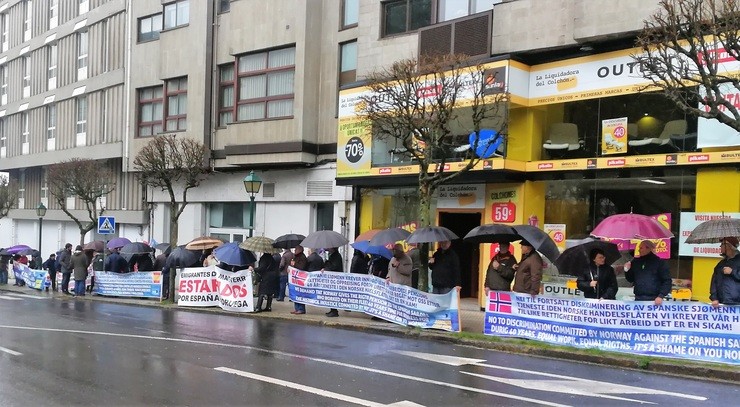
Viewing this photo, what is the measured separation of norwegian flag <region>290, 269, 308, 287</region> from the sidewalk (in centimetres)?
76

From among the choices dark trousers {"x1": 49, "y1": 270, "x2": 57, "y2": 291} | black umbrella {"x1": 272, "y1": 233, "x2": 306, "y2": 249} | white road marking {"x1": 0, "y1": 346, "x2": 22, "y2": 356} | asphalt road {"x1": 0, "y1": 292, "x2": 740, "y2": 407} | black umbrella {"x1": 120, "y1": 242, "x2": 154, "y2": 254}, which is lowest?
dark trousers {"x1": 49, "y1": 270, "x2": 57, "y2": 291}

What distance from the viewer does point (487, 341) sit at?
38.1 feet

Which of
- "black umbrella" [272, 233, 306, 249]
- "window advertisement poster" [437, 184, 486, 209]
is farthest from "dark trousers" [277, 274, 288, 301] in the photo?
"window advertisement poster" [437, 184, 486, 209]

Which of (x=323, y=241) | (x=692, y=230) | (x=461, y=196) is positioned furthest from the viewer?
(x=461, y=196)

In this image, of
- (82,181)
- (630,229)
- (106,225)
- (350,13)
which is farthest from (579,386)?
(82,181)

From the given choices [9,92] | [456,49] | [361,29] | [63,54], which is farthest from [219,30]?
[9,92]

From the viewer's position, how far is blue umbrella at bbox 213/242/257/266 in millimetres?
16797

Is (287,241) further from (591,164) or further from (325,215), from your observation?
(591,164)

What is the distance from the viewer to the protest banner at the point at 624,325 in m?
9.58

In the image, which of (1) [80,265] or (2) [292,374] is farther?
(1) [80,265]

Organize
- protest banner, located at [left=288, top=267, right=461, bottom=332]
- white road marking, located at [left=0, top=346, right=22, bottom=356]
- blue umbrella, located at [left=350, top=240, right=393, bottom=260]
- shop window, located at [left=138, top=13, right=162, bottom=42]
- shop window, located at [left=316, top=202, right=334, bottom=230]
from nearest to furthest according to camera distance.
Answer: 1. white road marking, located at [left=0, top=346, right=22, bottom=356]
2. protest banner, located at [left=288, top=267, right=461, bottom=332]
3. blue umbrella, located at [left=350, top=240, right=393, bottom=260]
4. shop window, located at [left=316, top=202, right=334, bottom=230]
5. shop window, located at [left=138, top=13, right=162, bottom=42]

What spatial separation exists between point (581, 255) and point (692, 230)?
2.95 metres

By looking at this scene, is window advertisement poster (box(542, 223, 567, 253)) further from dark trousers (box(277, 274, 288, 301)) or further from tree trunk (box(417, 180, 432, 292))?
dark trousers (box(277, 274, 288, 301))

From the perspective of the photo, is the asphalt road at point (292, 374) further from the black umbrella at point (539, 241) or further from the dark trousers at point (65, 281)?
the dark trousers at point (65, 281)
